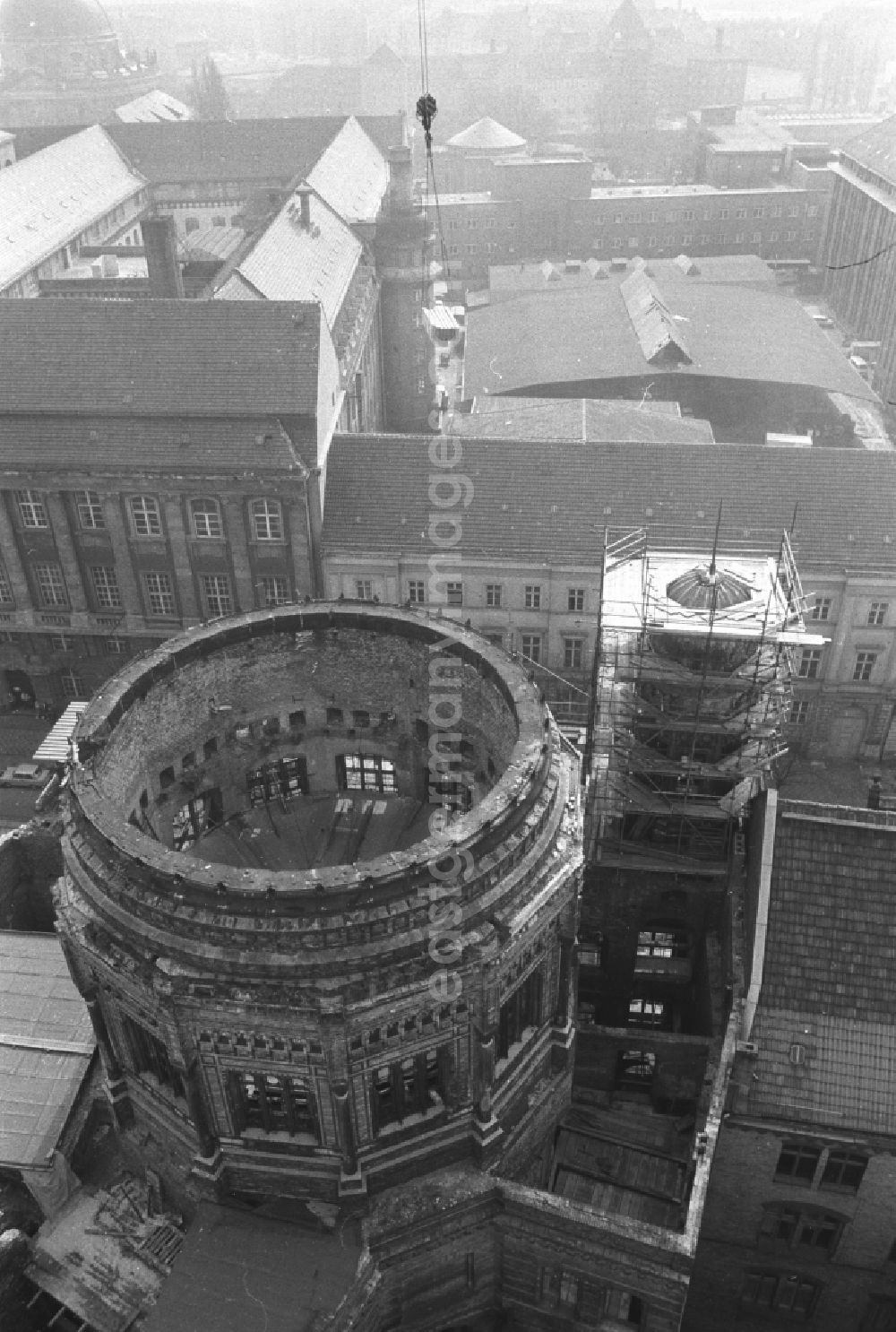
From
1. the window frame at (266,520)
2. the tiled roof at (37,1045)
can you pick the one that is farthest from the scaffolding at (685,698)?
the window frame at (266,520)

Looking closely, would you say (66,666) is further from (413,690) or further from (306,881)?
(306,881)

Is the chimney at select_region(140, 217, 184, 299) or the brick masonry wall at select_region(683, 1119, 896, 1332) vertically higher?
the chimney at select_region(140, 217, 184, 299)

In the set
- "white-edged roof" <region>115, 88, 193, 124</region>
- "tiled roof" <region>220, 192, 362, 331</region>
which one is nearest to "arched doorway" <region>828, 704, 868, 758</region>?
"tiled roof" <region>220, 192, 362, 331</region>

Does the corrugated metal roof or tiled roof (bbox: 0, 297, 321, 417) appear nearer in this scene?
the corrugated metal roof

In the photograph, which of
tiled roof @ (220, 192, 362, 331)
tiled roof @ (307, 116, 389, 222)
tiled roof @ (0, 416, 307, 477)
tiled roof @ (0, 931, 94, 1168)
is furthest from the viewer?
tiled roof @ (307, 116, 389, 222)

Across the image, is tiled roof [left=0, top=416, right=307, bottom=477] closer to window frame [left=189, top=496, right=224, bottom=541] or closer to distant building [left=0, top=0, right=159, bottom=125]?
window frame [left=189, top=496, right=224, bottom=541]

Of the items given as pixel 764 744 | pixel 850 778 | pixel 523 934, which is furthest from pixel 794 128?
pixel 523 934

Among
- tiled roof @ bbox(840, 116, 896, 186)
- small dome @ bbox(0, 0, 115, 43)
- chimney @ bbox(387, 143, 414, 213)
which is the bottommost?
tiled roof @ bbox(840, 116, 896, 186)
